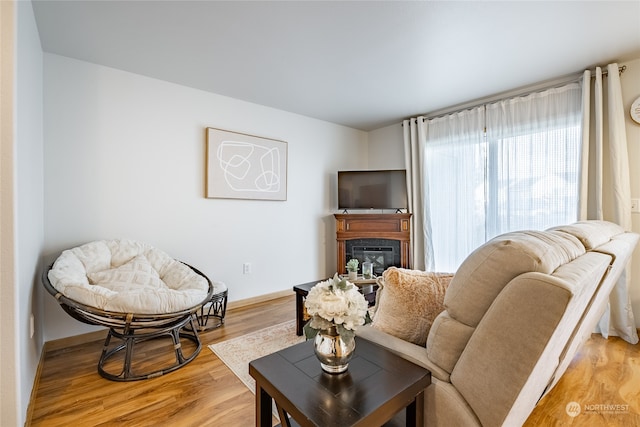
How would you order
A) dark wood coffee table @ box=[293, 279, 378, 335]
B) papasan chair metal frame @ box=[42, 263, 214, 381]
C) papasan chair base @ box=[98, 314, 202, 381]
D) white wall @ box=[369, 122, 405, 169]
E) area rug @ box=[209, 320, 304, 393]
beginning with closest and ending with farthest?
papasan chair metal frame @ box=[42, 263, 214, 381], papasan chair base @ box=[98, 314, 202, 381], area rug @ box=[209, 320, 304, 393], dark wood coffee table @ box=[293, 279, 378, 335], white wall @ box=[369, 122, 405, 169]

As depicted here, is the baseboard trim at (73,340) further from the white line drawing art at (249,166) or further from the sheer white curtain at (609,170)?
the sheer white curtain at (609,170)

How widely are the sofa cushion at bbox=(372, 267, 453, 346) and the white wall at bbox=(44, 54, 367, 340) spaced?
240 centimetres

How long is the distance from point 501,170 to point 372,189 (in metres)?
1.55

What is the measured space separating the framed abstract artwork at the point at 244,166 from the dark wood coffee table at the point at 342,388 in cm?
241

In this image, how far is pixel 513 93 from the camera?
321cm

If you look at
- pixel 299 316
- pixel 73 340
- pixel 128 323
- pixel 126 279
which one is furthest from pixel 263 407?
pixel 73 340

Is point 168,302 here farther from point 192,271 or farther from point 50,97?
point 50,97

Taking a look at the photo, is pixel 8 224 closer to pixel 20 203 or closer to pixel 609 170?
pixel 20 203

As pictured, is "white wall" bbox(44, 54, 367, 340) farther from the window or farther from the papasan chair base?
the window

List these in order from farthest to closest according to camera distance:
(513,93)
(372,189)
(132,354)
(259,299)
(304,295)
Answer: (372,189) < (259,299) < (513,93) < (304,295) < (132,354)

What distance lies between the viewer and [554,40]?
2.25m

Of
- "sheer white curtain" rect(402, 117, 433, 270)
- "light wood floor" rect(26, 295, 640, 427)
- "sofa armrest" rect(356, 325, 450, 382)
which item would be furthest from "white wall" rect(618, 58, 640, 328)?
"sofa armrest" rect(356, 325, 450, 382)

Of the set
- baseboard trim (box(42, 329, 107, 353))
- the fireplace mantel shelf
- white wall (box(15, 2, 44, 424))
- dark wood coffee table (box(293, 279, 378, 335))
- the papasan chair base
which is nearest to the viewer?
white wall (box(15, 2, 44, 424))

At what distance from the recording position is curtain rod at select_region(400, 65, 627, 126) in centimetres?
283
